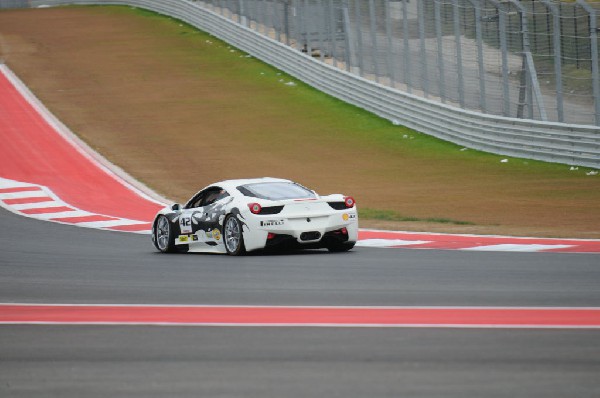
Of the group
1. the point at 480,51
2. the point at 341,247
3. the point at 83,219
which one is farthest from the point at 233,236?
the point at 480,51

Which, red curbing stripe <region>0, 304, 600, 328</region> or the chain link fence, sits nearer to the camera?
red curbing stripe <region>0, 304, 600, 328</region>

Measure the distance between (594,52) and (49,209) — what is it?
1171cm

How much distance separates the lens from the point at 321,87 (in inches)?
A: 1683

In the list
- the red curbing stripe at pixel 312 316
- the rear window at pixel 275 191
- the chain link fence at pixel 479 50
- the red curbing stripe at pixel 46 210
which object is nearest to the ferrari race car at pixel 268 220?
the rear window at pixel 275 191

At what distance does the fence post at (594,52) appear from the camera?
2634 centimetres

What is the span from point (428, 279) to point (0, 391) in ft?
20.7

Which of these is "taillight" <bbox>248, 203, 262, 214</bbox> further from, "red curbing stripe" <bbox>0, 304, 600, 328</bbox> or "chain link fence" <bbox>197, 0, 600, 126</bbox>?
"chain link fence" <bbox>197, 0, 600, 126</bbox>

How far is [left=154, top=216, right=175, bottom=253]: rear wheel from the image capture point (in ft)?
57.7

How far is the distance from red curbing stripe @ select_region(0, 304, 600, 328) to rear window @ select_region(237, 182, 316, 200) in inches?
223

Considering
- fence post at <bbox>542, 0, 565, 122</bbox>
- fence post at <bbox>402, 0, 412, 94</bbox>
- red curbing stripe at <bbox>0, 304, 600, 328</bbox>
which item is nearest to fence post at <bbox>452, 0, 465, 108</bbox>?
fence post at <bbox>402, 0, 412, 94</bbox>

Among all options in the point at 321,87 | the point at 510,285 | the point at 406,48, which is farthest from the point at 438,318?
the point at 321,87

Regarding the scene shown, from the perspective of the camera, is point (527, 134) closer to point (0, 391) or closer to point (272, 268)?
point (272, 268)

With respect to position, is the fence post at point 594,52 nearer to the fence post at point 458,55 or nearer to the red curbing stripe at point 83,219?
the fence post at point 458,55

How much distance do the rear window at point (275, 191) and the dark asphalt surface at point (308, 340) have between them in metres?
1.50
